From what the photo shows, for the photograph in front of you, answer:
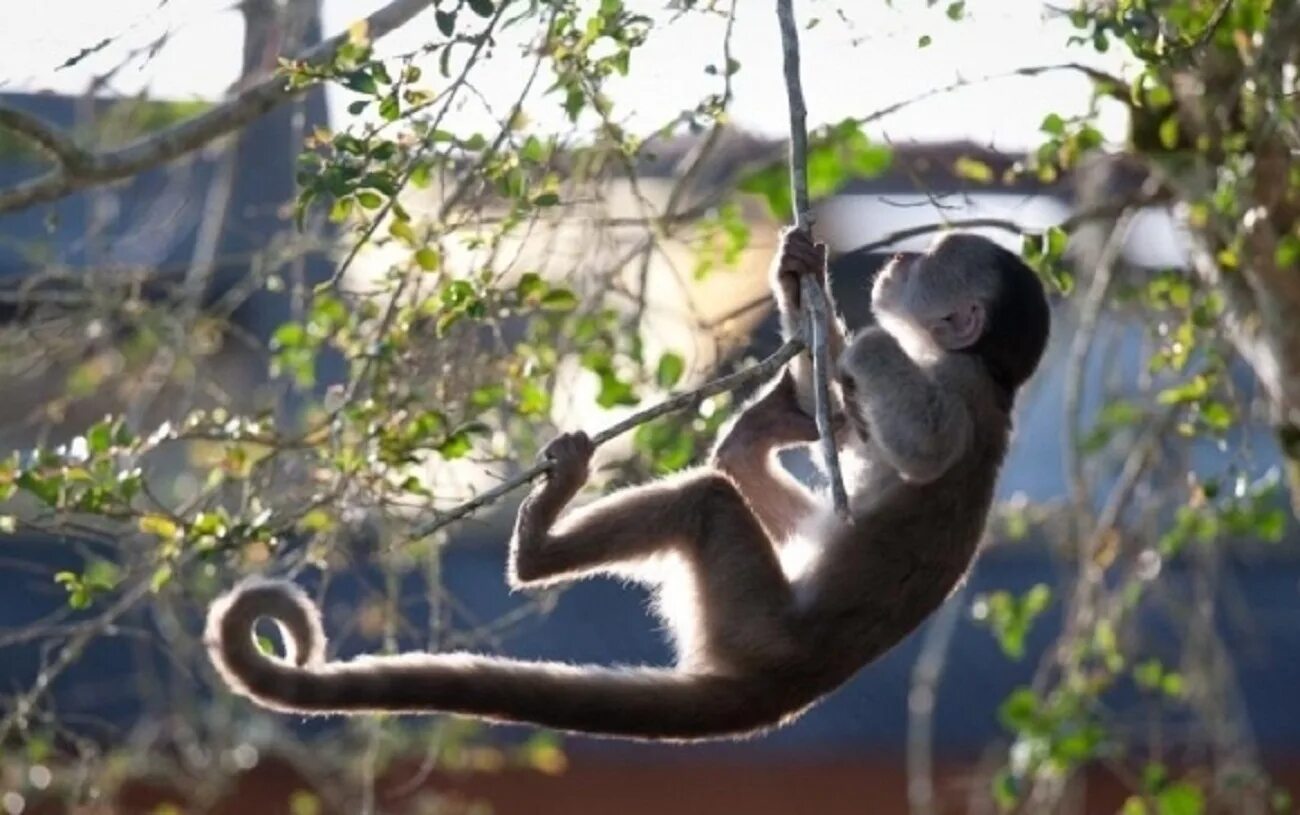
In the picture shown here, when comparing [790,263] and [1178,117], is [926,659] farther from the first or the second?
[790,263]

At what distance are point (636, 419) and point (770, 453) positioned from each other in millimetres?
1515

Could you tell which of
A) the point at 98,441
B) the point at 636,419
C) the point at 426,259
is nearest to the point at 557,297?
the point at 426,259

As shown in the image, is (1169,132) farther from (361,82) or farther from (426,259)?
(361,82)

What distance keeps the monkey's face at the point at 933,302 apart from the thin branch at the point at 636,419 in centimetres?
132

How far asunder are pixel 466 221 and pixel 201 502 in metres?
0.99

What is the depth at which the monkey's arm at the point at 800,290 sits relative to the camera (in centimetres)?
471

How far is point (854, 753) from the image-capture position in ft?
33.7

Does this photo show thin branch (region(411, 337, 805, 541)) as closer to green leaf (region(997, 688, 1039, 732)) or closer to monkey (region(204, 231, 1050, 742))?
monkey (region(204, 231, 1050, 742))

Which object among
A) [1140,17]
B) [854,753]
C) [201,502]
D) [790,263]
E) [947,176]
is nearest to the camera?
[790,263]

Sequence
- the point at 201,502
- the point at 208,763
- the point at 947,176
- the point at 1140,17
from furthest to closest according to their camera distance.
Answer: the point at 208,763 < the point at 947,176 < the point at 201,502 < the point at 1140,17

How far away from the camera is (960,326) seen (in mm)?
5438

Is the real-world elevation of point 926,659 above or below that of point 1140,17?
below

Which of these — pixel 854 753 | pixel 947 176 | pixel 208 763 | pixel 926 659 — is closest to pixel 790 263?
pixel 947 176

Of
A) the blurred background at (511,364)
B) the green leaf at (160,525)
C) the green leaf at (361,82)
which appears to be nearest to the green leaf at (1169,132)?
the blurred background at (511,364)
